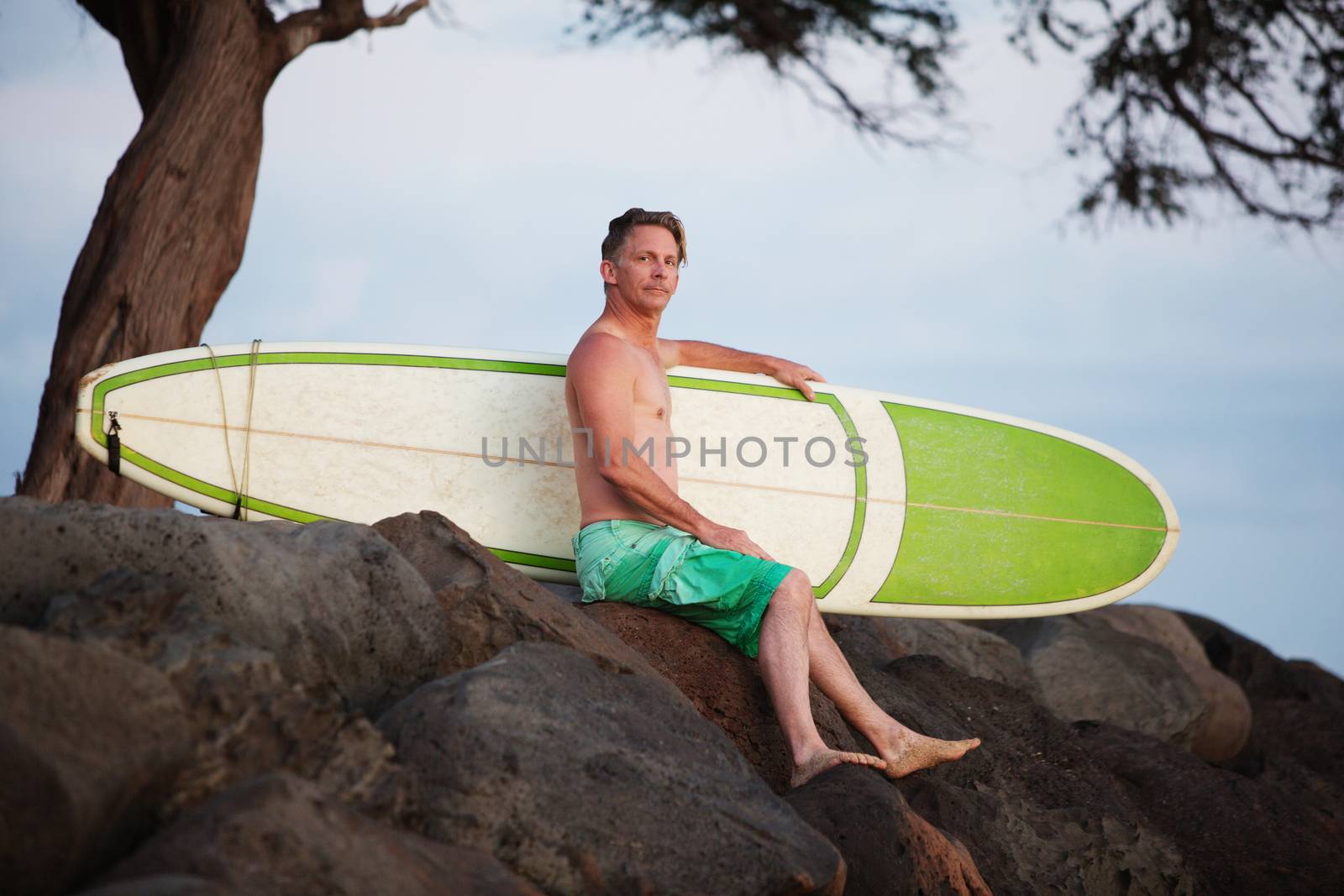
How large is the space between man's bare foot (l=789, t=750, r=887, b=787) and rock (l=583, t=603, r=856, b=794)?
174 mm

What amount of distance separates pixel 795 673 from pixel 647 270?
1301 mm

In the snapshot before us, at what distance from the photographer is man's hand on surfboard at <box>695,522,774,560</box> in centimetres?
328

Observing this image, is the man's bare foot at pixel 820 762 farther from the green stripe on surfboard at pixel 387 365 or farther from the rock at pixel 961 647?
the rock at pixel 961 647

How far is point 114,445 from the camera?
4.14 metres

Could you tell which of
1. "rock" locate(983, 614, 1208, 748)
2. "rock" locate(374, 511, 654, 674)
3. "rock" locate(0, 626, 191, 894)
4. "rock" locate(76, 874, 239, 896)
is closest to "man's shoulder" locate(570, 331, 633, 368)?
"rock" locate(374, 511, 654, 674)

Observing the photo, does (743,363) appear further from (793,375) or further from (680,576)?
(680,576)

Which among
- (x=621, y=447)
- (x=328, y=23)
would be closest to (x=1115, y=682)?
(x=621, y=447)

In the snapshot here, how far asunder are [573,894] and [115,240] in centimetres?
431

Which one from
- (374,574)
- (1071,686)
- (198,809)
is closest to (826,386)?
(1071,686)

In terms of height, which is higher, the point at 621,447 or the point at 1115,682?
the point at 621,447

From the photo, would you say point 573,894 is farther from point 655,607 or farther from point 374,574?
point 655,607

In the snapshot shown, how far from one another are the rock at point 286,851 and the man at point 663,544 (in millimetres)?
1450

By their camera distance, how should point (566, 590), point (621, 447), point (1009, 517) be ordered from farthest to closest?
point (1009, 517), point (566, 590), point (621, 447)

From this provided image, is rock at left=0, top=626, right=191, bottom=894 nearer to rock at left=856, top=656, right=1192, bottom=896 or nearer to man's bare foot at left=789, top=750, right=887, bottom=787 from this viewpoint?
man's bare foot at left=789, top=750, right=887, bottom=787
